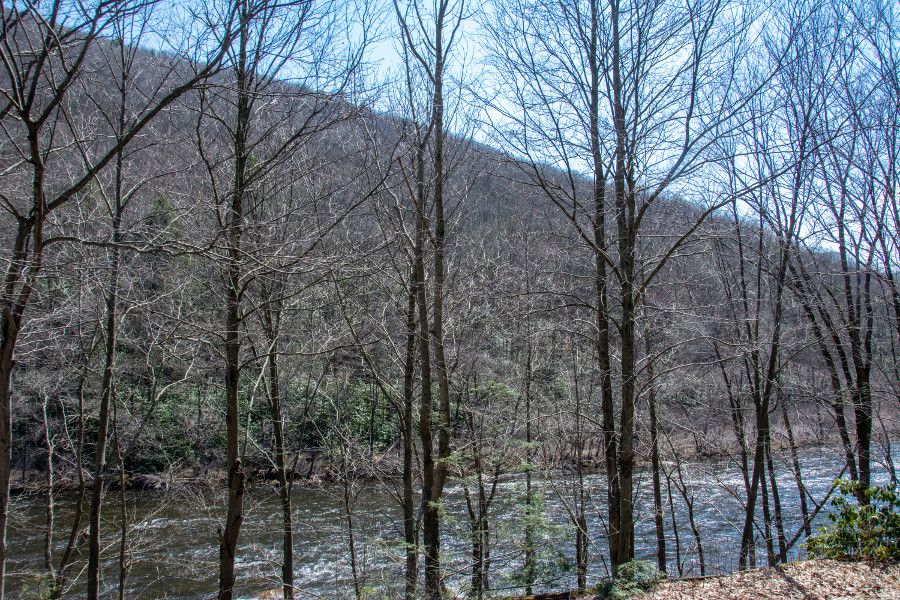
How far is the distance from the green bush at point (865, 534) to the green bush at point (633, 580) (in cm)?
275

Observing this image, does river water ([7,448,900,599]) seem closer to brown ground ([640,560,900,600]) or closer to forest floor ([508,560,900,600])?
forest floor ([508,560,900,600])

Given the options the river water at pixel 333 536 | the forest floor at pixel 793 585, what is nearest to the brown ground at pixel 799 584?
the forest floor at pixel 793 585

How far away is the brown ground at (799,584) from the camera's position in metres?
5.84

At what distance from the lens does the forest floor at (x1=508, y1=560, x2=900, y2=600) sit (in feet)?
19.1

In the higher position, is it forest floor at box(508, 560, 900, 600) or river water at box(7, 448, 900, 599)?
forest floor at box(508, 560, 900, 600)

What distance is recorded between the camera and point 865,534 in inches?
281

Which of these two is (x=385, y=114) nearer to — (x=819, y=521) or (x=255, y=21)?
(x=255, y=21)

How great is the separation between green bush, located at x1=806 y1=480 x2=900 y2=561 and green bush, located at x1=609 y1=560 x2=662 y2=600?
108 inches

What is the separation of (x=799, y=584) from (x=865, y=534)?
5.82 ft

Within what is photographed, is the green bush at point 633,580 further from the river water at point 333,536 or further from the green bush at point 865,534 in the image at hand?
the green bush at point 865,534

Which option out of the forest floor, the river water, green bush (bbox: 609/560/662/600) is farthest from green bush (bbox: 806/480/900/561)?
green bush (bbox: 609/560/662/600)

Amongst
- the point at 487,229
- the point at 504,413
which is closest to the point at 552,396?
the point at 504,413

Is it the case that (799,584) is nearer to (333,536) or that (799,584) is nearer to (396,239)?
(396,239)

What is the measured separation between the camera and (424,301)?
25.0 ft
